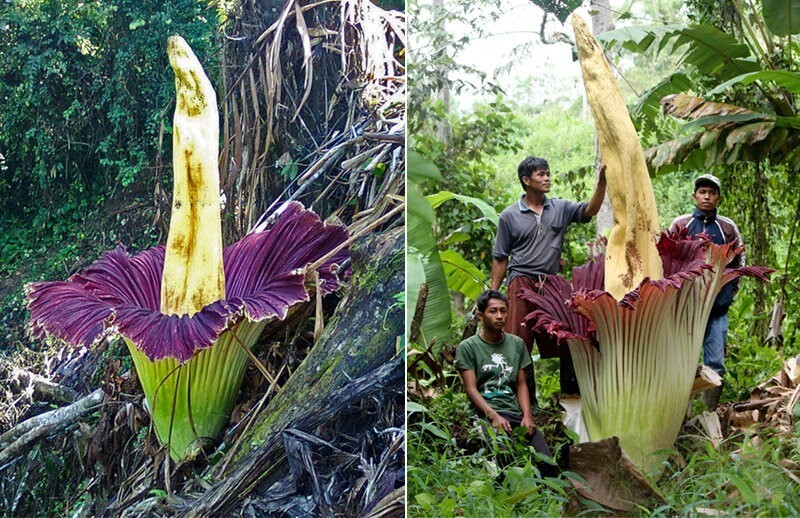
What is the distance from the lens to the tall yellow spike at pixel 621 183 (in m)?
2.90

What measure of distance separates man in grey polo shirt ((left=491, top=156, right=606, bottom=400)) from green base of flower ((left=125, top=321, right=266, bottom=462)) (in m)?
1.03

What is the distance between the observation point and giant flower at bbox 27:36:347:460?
256 cm

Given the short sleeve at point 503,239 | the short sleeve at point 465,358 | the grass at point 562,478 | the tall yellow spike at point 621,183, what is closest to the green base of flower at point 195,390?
the grass at point 562,478

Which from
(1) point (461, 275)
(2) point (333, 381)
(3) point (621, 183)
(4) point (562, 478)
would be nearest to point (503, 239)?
(1) point (461, 275)

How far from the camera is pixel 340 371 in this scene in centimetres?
263

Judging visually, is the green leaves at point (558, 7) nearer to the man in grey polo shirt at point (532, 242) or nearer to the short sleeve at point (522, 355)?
the man in grey polo shirt at point (532, 242)

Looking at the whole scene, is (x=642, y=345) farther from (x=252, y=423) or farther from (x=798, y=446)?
(x=252, y=423)

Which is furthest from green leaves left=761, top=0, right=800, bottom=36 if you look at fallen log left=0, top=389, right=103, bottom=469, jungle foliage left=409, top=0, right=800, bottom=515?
fallen log left=0, top=389, right=103, bottom=469

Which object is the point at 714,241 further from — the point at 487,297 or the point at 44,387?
the point at 44,387

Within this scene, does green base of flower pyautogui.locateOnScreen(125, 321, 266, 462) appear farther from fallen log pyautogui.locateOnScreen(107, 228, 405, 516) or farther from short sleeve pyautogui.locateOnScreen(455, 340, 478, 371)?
short sleeve pyautogui.locateOnScreen(455, 340, 478, 371)

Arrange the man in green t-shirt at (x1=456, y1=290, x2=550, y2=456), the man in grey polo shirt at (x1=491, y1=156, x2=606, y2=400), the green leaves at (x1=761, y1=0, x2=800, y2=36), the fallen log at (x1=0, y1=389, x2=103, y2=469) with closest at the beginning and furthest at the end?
the fallen log at (x1=0, y1=389, x2=103, y2=469)
the man in green t-shirt at (x1=456, y1=290, x2=550, y2=456)
the man in grey polo shirt at (x1=491, y1=156, x2=606, y2=400)
the green leaves at (x1=761, y1=0, x2=800, y2=36)

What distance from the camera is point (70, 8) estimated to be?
110 inches

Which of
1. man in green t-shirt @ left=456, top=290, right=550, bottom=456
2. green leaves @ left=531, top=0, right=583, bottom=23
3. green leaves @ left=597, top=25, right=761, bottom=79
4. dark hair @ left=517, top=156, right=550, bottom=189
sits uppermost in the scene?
green leaves @ left=531, top=0, right=583, bottom=23

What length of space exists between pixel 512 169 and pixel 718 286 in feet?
6.06
